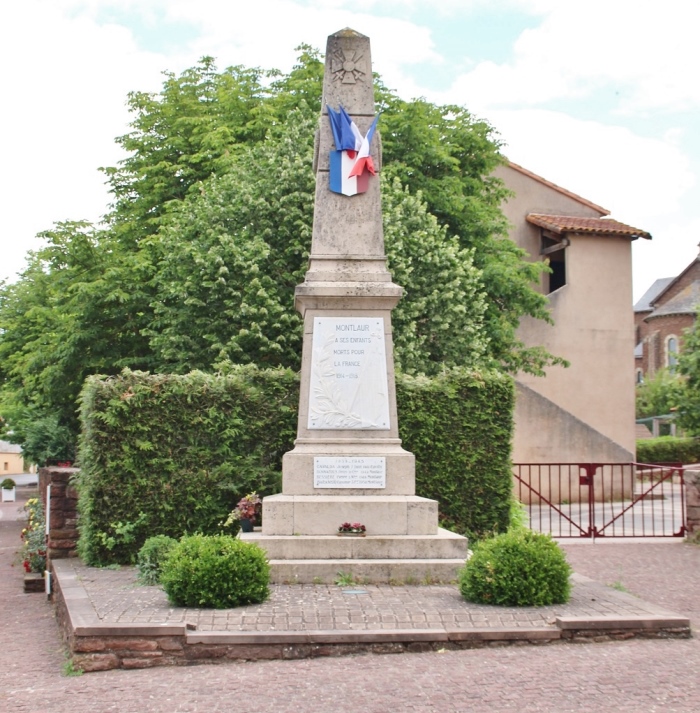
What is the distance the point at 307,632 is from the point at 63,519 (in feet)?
22.9

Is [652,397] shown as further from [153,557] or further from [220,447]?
[153,557]

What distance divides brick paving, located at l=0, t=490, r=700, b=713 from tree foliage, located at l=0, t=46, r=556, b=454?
1184cm

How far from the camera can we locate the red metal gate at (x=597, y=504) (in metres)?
18.9

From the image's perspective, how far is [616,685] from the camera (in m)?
7.31

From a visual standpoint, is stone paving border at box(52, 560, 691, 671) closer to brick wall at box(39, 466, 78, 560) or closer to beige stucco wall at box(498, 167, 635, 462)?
brick wall at box(39, 466, 78, 560)

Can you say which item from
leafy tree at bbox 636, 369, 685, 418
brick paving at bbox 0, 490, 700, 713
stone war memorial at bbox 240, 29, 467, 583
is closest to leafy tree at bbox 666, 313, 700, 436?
leafy tree at bbox 636, 369, 685, 418

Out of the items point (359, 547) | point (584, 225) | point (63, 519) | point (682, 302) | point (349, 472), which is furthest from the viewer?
point (682, 302)

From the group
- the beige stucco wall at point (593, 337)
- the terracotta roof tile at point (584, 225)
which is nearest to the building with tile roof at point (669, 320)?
the beige stucco wall at point (593, 337)

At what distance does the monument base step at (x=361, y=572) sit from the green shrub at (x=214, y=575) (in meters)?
1.41

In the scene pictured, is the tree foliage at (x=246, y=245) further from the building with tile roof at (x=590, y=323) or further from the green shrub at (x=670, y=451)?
the green shrub at (x=670, y=451)

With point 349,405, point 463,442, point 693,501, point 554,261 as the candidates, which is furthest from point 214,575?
point 554,261

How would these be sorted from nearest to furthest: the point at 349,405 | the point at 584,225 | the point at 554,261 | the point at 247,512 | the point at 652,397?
the point at 349,405
the point at 247,512
the point at 584,225
the point at 554,261
the point at 652,397

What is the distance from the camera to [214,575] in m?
9.25

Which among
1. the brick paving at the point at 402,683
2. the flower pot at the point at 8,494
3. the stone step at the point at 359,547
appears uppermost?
the stone step at the point at 359,547
